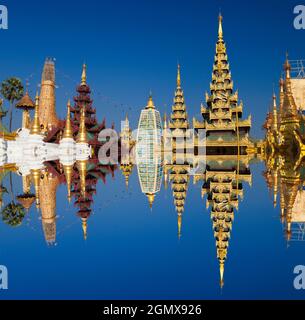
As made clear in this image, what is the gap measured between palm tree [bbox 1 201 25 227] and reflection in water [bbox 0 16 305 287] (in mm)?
16

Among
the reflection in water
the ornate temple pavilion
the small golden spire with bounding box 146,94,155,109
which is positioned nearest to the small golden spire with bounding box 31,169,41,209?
the reflection in water

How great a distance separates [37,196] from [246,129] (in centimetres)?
2125

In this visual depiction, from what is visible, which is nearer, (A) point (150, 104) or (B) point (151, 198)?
(B) point (151, 198)

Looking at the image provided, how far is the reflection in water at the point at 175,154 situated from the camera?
6358 millimetres

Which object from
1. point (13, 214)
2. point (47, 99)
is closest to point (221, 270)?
point (13, 214)

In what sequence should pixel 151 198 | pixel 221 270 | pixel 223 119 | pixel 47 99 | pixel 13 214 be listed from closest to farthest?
pixel 221 270, pixel 13 214, pixel 151 198, pixel 223 119, pixel 47 99

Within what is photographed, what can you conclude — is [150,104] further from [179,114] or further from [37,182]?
[37,182]

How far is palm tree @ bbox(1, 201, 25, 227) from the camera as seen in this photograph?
17.6 feet

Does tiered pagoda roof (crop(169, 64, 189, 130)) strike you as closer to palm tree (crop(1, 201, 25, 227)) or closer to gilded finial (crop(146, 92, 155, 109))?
gilded finial (crop(146, 92, 155, 109))

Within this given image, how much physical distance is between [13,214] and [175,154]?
22271 mm

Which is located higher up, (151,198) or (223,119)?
(223,119)

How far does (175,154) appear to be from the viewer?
27719 millimetres

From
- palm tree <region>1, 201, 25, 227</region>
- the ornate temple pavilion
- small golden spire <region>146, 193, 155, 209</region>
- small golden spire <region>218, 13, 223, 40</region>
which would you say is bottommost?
palm tree <region>1, 201, 25, 227</region>

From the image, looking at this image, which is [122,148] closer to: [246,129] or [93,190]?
[246,129]
